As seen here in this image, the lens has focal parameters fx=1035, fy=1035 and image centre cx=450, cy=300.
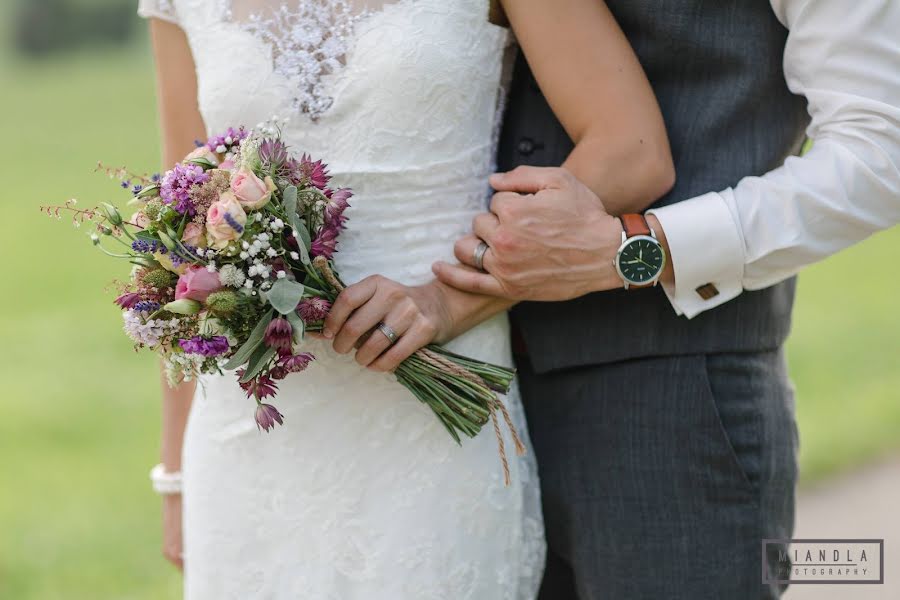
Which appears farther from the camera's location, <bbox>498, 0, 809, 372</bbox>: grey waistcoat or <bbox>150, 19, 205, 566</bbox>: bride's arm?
<bbox>150, 19, 205, 566</bbox>: bride's arm

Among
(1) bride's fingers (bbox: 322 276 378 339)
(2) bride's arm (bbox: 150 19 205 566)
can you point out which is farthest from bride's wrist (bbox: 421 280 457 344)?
(2) bride's arm (bbox: 150 19 205 566)

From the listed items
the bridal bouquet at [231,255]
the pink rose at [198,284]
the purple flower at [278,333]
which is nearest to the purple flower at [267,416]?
the bridal bouquet at [231,255]

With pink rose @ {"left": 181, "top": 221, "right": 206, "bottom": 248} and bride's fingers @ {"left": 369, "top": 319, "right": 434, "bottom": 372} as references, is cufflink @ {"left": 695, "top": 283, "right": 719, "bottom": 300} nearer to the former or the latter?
bride's fingers @ {"left": 369, "top": 319, "right": 434, "bottom": 372}

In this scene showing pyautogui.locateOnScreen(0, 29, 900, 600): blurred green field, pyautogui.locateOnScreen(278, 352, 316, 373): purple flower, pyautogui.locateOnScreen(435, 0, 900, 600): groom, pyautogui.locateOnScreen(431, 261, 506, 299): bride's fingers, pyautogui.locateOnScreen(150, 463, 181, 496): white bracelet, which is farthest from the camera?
pyautogui.locateOnScreen(0, 29, 900, 600): blurred green field

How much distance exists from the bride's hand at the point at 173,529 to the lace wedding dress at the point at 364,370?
398mm

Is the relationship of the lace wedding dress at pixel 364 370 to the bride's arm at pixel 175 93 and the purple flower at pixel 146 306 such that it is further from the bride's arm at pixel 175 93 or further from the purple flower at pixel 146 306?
the purple flower at pixel 146 306

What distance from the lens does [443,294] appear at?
6.75 ft

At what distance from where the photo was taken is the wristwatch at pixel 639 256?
199 centimetres

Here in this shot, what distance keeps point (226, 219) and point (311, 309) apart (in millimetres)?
241

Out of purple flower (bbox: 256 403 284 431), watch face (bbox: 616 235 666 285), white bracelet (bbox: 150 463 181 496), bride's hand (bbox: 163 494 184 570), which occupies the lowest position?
bride's hand (bbox: 163 494 184 570)

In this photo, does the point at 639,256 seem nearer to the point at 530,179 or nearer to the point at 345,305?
the point at 530,179

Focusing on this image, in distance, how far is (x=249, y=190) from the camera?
1728 mm

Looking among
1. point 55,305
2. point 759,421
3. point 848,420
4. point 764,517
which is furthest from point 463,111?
point 55,305

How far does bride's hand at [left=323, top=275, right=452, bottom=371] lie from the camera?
195cm
